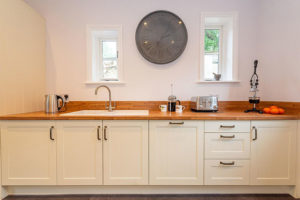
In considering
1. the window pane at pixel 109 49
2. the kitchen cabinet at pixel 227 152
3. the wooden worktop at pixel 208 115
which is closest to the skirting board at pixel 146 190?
the kitchen cabinet at pixel 227 152

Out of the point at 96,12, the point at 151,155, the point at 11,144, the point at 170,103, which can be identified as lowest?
the point at 151,155

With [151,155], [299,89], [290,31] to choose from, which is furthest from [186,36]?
[151,155]

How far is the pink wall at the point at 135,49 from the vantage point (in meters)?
2.21

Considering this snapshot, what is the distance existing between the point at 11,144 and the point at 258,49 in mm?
3097

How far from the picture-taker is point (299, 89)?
5.77ft

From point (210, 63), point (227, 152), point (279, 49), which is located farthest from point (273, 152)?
point (210, 63)

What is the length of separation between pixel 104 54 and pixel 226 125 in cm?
188

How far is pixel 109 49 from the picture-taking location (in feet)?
7.98

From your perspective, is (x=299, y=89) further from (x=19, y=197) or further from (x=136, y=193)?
(x=19, y=197)

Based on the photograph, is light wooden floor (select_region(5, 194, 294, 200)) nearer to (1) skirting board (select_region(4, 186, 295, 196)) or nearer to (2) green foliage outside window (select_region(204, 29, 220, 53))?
(1) skirting board (select_region(4, 186, 295, 196))

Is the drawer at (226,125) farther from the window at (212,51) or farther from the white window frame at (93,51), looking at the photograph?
the white window frame at (93,51)

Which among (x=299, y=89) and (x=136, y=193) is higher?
(x=299, y=89)

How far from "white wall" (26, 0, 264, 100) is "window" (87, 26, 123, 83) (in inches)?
3.2

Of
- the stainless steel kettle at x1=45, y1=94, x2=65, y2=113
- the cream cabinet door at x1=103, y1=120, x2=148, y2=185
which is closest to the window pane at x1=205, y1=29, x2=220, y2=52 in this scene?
the cream cabinet door at x1=103, y1=120, x2=148, y2=185
